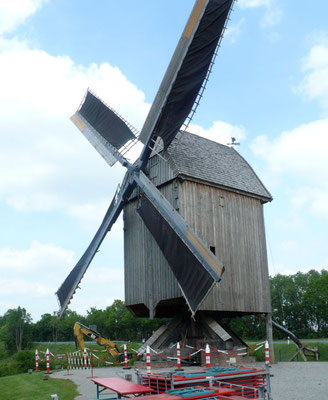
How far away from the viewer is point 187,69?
1599 cm

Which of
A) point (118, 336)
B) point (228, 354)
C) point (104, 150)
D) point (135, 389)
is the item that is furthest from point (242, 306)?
point (118, 336)

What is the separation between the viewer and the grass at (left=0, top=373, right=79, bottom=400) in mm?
11906

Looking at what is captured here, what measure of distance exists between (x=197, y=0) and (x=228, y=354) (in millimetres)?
12985

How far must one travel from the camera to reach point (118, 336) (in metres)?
73.7

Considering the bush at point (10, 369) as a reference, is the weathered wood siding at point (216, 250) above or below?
above

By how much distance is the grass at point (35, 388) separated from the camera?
11906 mm

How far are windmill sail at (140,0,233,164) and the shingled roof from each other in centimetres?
115

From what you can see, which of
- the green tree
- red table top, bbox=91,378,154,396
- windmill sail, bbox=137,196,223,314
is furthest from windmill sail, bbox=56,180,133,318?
the green tree

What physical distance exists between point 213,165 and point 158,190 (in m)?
3.78

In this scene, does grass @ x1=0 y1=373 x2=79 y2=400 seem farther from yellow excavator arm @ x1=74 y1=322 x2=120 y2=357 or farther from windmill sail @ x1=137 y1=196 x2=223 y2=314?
yellow excavator arm @ x1=74 y1=322 x2=120 y2=357

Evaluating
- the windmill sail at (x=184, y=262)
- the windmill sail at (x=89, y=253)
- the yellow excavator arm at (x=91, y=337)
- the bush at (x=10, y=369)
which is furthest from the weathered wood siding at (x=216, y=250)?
the bush at (x=10, y=369)

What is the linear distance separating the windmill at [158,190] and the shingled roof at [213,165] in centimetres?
25

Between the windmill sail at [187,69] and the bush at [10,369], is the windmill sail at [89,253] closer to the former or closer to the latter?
the bush at [10,369]

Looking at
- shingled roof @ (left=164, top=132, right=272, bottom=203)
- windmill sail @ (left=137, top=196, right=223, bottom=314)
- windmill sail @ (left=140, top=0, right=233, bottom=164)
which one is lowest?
windmill sail @ (left=137, top=196, right=223, bottom=314)
